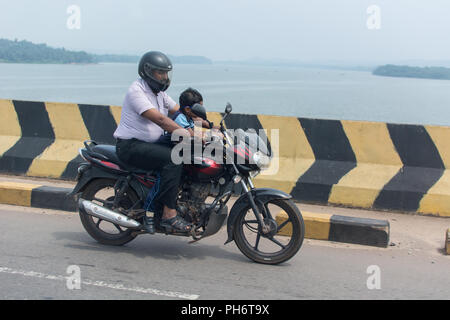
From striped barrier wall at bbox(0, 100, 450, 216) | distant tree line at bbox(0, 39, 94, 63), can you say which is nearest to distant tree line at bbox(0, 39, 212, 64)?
distant tree line at bbox(0, 39, 94, 63)

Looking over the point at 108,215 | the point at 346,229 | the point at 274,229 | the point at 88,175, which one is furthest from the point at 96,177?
the point at 346,229

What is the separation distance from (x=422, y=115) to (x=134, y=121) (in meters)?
5.82

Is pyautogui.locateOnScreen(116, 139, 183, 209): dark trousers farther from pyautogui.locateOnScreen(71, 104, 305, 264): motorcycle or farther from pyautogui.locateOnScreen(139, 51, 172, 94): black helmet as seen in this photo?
pyautogui.locateOnScreen(139, 51, 172, 94): black helmet

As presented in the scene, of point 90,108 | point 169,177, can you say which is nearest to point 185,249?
point 169,177

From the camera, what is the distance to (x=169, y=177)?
5.00 metres

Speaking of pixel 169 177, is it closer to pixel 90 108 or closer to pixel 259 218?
pixel 259 218

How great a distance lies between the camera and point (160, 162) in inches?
199

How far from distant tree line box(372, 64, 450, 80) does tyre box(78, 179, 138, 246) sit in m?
7.29

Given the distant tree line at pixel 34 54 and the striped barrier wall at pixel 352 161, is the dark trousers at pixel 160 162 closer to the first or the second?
the striped barrier wall at pixel 352 161

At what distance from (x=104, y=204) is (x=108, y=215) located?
0.78ft

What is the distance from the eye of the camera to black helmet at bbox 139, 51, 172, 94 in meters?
5.06

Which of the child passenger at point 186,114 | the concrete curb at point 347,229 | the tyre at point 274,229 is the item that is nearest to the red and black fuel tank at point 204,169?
the child passenger at point 186,114

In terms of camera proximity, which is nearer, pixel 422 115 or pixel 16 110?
pixel 16 110
